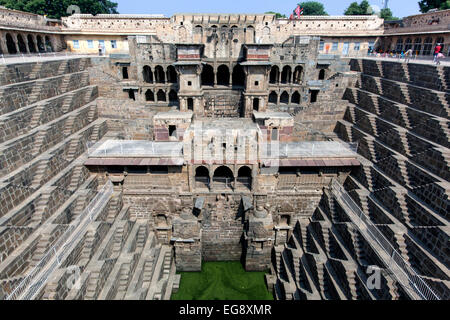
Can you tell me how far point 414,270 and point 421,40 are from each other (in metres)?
41.1

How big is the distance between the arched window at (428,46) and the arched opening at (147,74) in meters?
40.3

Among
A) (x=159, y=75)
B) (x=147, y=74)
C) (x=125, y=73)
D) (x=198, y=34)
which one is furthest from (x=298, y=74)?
(x=125, y=73)

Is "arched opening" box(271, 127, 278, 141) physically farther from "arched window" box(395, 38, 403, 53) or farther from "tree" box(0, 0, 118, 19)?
"tree" box(0, 0, 118, 19)

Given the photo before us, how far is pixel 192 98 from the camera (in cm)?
2712

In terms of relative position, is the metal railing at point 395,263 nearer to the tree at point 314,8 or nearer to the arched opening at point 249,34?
the arched opening at point 249,34

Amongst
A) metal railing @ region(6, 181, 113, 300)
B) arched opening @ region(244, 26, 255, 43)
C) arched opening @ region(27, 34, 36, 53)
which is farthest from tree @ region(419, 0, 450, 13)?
arched opening @ region(27, 34, 36, 53)

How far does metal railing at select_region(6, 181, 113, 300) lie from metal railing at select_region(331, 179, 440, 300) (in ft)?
54.7

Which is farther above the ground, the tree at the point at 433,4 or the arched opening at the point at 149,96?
the tree at the point at 433,4

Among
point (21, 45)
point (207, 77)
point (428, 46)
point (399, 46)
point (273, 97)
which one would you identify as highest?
point (21, 45)

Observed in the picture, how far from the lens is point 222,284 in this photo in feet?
63.0

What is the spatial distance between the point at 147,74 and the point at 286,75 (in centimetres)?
1737

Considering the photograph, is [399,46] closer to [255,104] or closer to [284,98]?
[284,98]

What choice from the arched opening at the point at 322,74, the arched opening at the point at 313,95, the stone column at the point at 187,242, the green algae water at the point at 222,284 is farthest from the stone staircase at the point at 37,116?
the arched opening at the point at 322,74

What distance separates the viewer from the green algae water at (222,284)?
720 inches
